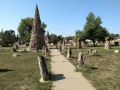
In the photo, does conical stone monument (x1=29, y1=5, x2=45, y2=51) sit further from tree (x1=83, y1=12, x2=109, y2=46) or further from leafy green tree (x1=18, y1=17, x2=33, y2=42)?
leafy green tree (x1=18, y1=17, x2=33, y2=42)

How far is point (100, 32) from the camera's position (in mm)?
46750

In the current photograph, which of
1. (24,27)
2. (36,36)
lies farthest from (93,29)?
(24,27)

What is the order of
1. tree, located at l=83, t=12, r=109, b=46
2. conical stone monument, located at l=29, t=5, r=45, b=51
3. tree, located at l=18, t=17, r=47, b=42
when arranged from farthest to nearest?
tree, located at l=18, t=17, r=47, b=42
tree, located at l=83, t=12, r=109, b=46
conical stone monument, located at l=29, t=5, r=45, b=51

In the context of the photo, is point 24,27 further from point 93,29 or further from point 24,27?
point 93,29

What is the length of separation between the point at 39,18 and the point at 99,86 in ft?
102

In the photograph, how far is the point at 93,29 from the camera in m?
48.1

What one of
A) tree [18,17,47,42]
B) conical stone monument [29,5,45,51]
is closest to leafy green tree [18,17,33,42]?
tree [18,17,47,42]

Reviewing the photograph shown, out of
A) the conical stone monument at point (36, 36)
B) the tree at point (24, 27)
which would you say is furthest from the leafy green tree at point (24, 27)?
the conical stone monument at point (36, 36)

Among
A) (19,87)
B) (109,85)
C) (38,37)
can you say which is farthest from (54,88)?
(38,37)

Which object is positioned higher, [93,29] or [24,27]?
[24,27]

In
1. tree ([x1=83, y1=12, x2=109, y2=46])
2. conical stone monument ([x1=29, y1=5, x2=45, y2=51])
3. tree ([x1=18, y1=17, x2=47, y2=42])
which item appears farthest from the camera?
tree ([x1=18, y1=17, x2=47, y2=42])

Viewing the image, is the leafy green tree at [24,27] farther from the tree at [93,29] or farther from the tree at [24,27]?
the tree at [93,29]

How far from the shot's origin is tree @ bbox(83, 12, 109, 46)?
155 ft

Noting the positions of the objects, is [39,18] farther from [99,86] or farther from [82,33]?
[99,86]
